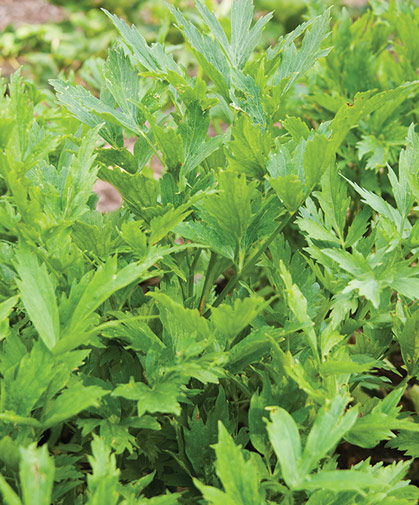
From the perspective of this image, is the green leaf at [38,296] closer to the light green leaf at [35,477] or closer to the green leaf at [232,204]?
the light green leaf at [35,477]

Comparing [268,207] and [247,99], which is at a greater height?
[247,99]

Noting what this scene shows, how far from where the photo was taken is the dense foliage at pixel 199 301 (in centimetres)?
72

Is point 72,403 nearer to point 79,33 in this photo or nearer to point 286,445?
point 286,445

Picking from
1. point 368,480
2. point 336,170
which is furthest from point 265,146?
point 368,480

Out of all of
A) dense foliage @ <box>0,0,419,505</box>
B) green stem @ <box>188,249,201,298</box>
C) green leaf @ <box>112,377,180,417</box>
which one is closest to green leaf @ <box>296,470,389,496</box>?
dense foliage @ <box>0,0,419,505</box>

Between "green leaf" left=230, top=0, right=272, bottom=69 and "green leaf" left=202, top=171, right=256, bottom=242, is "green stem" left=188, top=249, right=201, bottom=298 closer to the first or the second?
"green leaf" left=202, top=171, right=256, bottom=242

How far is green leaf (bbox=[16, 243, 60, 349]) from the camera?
2.35 feet

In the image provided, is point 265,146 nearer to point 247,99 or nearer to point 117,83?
point 247,99

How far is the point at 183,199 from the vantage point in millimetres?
925

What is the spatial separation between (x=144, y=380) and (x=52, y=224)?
0.32m

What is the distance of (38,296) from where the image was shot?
74cm

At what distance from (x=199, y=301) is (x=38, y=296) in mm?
337

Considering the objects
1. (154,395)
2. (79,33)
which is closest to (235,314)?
(154,395)

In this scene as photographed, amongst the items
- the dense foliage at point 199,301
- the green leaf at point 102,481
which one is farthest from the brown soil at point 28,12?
the green leaf at point 102,481
